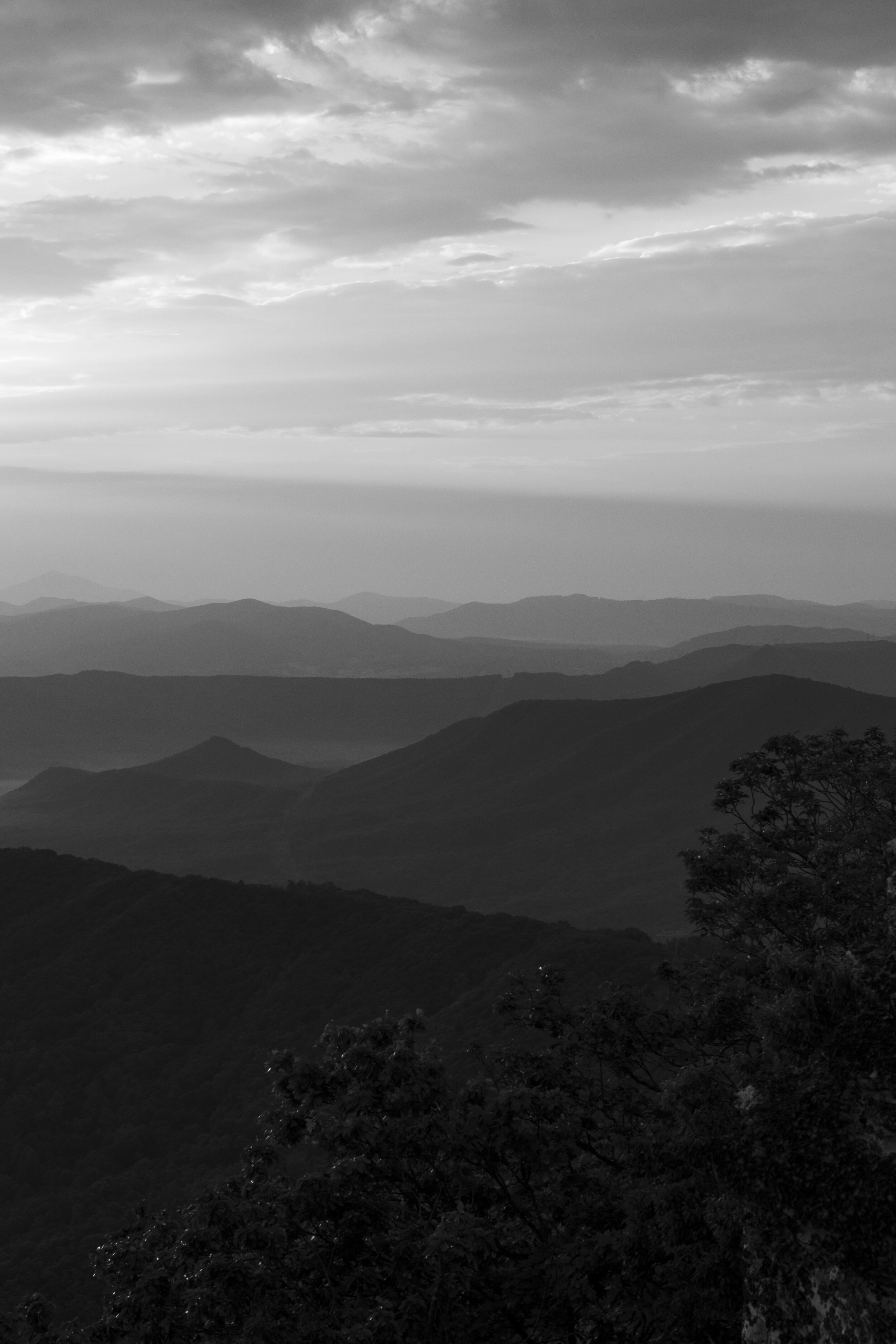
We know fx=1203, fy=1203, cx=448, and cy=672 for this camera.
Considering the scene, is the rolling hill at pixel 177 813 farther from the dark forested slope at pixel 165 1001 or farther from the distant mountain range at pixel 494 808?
the dark forested slope at pixel 165 1001

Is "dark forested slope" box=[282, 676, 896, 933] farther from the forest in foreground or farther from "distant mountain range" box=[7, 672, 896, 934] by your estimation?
the forest in foreground

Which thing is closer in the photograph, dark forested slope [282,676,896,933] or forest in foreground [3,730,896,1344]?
forest in foreground [3,730,896,1344]

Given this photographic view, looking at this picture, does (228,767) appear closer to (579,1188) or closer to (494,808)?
(494,808)

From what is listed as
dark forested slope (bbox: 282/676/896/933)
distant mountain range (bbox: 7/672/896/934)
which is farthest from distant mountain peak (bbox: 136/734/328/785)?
dark forested slope (bbox: 282/676/896/933)

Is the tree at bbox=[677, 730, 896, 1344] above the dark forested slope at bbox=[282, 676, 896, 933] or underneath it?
above

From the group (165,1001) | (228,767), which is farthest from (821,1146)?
(228,767)

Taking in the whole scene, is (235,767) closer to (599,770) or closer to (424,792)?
(424,792)

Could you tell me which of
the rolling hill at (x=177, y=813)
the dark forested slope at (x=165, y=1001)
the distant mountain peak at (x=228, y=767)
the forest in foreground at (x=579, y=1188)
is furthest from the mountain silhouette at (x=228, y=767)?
the forest in foreground at (x=579, y=1188)
